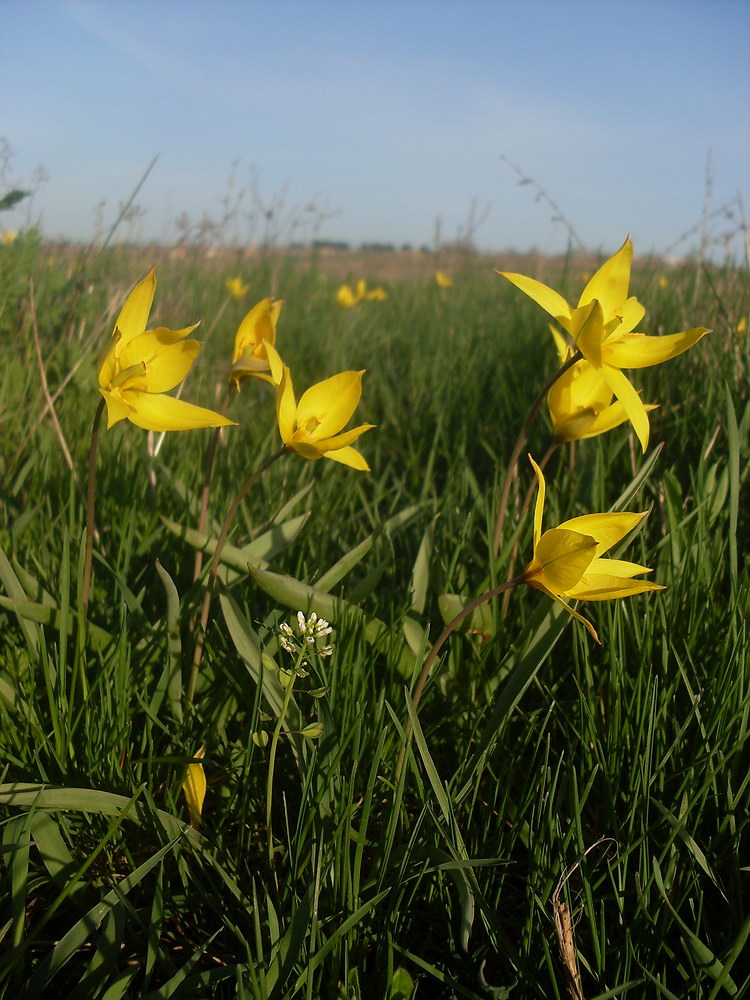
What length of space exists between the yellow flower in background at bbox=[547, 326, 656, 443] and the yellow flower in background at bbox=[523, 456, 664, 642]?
0.91 ft

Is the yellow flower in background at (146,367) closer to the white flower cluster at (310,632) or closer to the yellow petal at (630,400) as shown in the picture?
Result: the white flower cluster at (310,632)

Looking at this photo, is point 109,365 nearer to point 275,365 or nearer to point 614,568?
point 275,365

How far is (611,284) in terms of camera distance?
1043 millimetres

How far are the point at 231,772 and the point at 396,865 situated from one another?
0.25 meters

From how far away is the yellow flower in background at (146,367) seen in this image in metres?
0.93

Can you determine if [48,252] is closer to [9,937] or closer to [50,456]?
[50,456]

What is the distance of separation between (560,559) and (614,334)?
433 millimetres

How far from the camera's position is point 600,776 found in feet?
3.28

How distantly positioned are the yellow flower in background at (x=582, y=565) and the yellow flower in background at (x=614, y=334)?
0.55 feet

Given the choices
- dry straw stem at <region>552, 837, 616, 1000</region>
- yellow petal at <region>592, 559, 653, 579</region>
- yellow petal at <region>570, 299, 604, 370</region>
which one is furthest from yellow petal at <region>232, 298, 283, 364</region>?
dry straw stem at <region>552, 837, 616, 1000</region>

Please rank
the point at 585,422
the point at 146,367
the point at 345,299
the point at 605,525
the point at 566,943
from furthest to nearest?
the point at 345,299
the point at 585,422
the point at 146,367
the point at 605,525
the point at 566,943

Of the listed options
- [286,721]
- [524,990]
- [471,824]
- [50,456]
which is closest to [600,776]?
[471,824]

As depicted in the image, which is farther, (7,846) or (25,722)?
(25,722)

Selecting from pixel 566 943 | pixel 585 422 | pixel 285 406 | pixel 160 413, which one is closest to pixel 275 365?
pixel 285 406
